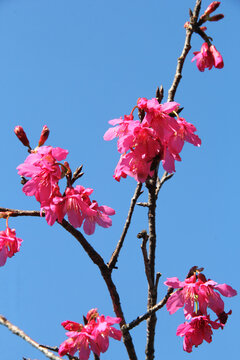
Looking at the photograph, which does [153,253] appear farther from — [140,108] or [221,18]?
[221,18]

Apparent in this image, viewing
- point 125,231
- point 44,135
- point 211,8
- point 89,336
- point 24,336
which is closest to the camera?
point 24,336

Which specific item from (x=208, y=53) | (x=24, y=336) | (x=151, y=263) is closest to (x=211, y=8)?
(x=208, y=53)

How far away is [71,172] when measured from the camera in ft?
6.13

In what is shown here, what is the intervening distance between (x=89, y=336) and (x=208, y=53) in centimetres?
158

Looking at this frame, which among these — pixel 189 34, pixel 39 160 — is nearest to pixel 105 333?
pixel 39 160

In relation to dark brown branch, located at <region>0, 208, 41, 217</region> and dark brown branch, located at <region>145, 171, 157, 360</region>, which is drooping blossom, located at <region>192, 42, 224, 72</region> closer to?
dark brown branch, located at <region>145, 171, 157, 360</region>

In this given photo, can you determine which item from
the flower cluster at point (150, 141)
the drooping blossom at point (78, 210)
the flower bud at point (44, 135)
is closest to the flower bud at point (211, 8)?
the flower cluster at point (150, 141)

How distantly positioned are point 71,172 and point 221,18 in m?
1.21

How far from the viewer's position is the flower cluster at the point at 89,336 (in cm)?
189

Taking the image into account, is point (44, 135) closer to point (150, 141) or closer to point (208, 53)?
point (150, 141)

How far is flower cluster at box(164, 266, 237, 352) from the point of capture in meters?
1.95

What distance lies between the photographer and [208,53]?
2297 millimetres

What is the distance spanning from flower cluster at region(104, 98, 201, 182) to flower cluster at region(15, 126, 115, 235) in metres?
0.23

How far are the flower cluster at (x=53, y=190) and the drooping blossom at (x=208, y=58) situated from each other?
995 millimetres
